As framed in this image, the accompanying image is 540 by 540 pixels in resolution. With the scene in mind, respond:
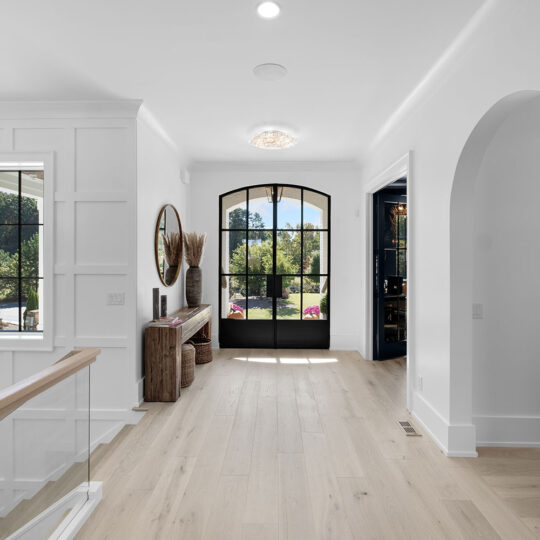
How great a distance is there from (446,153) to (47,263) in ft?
11.1

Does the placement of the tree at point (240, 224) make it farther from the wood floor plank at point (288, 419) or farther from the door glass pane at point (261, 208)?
the wood floor plank at point (288, 419)

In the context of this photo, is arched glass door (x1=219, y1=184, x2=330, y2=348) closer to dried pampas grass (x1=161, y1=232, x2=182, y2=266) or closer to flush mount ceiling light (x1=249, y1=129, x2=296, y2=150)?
dried pampas grass (x1=161, y1=232, x2=182, y2=266)

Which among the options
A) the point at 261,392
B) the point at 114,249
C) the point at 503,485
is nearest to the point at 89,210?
the point at 114,249

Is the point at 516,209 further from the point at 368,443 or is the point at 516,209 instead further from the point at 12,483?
the point at 12,483

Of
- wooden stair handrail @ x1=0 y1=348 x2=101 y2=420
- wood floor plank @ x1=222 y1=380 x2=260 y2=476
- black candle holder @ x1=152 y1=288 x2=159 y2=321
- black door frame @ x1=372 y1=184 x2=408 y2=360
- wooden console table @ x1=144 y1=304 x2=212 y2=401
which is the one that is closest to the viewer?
wooden stair handrail @ x1=0 y1=348 x2=101 y2=420

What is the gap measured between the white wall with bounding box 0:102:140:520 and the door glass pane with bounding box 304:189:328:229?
288cm

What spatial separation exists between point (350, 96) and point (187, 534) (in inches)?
129

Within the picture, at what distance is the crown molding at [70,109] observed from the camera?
11.2ft

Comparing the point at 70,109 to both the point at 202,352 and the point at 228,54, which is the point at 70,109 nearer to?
the point at 228,54

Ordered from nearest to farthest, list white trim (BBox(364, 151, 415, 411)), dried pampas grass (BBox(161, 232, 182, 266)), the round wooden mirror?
white trim (BBox(364, 151, 415, 411)), the round wooden mirror, dried pampas grass (BBox(161, 232, 182, 266))

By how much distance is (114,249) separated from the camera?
11.5ft

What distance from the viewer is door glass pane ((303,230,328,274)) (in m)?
5.77

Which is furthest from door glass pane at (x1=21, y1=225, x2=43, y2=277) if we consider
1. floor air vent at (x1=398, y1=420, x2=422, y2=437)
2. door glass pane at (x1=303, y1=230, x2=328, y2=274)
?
floor air vent at (x1=398, y1=420, x2=422, y2=437)

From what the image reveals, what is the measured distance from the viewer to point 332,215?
18.7ft
